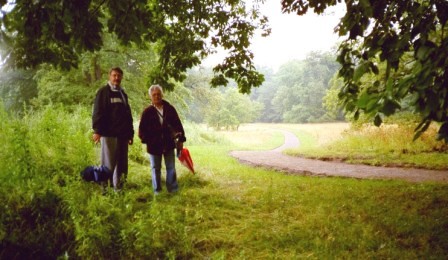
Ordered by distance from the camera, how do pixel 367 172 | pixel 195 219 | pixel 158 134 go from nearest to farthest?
pixel 195 219, pixel 158 134, pixel 367 172

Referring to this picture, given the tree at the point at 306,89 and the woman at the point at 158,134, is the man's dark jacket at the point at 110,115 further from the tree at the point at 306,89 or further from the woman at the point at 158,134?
the tree at the point at 306,89

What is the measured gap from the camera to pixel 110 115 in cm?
489

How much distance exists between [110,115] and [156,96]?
79cm

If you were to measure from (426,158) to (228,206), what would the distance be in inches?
300

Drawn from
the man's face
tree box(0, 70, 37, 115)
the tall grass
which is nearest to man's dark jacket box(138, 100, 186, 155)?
the man's face

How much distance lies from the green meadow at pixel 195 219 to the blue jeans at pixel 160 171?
0.19 m

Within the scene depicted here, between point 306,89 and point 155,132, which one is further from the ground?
point 306,89

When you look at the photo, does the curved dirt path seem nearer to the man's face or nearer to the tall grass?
the tall grass

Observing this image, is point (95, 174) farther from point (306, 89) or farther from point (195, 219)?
point (306, 89)

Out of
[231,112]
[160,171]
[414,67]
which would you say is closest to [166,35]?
[160,171]

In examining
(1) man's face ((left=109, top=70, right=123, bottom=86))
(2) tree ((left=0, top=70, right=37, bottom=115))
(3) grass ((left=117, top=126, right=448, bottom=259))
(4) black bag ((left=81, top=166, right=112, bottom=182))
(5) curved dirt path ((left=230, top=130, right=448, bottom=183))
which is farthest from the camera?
(2) tree ((left=0, top=70, right=37, bottom=115))

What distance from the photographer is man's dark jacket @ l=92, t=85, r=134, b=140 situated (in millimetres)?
4777

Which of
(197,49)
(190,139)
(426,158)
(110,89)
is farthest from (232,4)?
(190,139)

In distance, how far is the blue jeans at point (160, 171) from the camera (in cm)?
526
